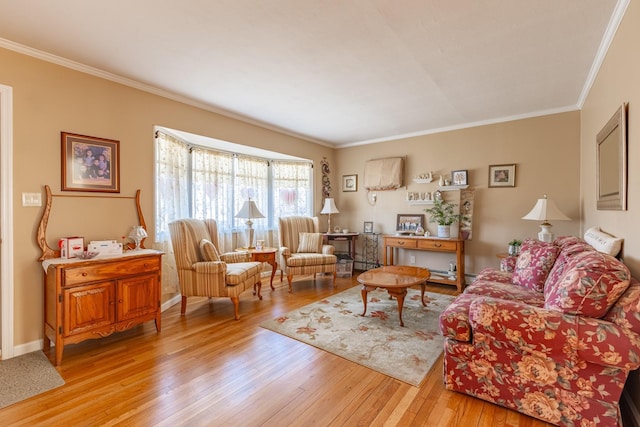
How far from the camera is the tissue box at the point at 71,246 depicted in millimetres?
2523

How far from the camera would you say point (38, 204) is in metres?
2.53

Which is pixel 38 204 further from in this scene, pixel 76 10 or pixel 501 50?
pixel 501 50

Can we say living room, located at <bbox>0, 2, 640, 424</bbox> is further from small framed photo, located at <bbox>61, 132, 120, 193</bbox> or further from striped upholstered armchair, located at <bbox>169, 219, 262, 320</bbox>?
striped upholstered armchair, located at <bbox>169, 219, 262, 320</bbox>

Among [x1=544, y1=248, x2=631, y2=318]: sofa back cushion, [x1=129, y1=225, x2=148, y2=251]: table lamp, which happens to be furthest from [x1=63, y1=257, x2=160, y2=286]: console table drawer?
[x1=544, y1=248, x2=631, y2=318]: sofa back cushion

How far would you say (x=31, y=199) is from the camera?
98.2 inches

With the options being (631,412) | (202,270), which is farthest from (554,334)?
(202,270)

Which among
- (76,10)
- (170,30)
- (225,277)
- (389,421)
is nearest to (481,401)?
(389,421)

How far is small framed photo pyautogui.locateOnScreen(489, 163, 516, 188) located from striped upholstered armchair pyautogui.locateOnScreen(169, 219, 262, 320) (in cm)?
372

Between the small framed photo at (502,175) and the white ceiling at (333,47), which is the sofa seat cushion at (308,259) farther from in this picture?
the small framed photo at (502,175)

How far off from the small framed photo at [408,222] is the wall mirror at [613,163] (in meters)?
Result: 2.44

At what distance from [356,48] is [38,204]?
3036 mm

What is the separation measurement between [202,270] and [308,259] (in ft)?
5.24

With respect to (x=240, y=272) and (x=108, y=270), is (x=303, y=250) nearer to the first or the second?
(x=240, y=272)

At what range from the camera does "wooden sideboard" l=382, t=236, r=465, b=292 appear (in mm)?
4305
